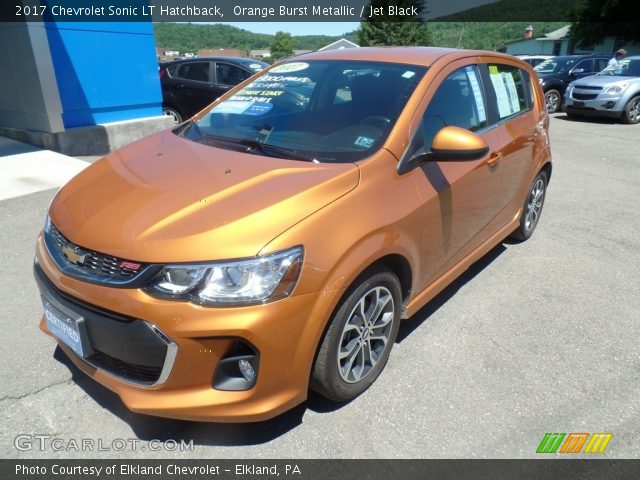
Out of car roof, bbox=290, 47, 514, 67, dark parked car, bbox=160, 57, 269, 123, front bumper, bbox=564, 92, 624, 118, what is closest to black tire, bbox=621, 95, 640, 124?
front bumper, bbox=564, 92, 624, 118

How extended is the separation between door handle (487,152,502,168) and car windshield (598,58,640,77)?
37.0ft

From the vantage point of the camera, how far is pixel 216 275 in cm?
190

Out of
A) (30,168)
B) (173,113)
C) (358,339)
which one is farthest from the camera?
(173,113)

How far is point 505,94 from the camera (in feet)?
12.5

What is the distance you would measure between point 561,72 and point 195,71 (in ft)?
35.5

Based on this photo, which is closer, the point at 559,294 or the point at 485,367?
the point at 485,367

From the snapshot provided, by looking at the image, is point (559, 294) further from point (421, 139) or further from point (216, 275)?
point (216, 275)

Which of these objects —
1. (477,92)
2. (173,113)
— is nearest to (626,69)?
(173,113)

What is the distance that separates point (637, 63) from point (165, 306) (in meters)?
14.2

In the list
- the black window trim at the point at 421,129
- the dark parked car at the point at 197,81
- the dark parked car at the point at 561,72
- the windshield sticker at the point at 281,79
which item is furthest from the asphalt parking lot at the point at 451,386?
the dark parked car at the point at 561,72

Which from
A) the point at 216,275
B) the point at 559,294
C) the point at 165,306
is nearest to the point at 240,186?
the point at 216,275

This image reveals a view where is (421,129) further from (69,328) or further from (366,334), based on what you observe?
(69,328)

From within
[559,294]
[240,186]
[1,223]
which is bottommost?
[559,294]

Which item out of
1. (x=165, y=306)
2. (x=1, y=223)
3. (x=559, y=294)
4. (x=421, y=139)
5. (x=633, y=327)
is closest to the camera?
(x=165, y=306)
